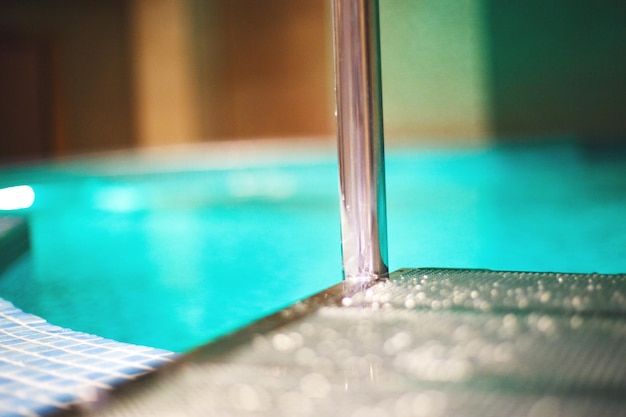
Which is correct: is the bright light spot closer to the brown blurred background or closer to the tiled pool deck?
the brown blurred background

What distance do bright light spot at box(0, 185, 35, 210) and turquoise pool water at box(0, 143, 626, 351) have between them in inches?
3.0

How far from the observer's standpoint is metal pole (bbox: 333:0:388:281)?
49.2 inches

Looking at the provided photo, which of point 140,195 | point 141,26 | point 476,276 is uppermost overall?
point 141,26

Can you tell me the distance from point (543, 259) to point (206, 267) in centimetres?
135

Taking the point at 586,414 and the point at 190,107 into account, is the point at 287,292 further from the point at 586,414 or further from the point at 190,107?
the point at 190,107

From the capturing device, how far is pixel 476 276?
1280 millimetres

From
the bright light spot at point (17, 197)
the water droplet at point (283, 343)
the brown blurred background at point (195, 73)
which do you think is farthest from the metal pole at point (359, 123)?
the brown blurred background at point (195, 73)

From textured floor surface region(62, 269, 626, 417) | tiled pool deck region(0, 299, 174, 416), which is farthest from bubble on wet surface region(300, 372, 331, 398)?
tiled pool deck region(0, 299, 174, 416)

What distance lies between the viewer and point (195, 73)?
33.9 feet

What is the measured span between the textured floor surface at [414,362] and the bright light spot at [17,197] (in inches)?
210

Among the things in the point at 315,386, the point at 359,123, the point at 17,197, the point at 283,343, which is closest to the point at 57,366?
the point at 283,343

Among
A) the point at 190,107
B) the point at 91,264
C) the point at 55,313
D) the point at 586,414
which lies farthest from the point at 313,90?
the point at 586,414

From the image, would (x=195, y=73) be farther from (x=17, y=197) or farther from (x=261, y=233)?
(x=261, y=233)

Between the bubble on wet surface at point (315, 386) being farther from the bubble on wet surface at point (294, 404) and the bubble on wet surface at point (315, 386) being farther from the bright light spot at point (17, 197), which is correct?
the bright light spot at point (17, 197)
